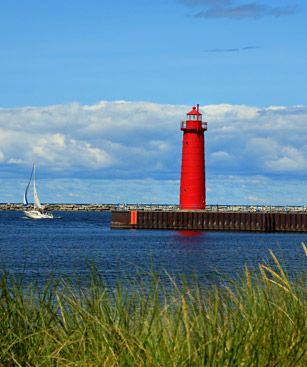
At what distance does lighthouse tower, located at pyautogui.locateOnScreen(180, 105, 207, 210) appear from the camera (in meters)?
61.4

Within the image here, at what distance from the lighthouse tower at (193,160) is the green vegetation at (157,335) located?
174ft

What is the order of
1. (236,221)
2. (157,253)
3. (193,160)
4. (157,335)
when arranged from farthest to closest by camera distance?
(236,221) < (193,160) < (157,253) < (157,335)

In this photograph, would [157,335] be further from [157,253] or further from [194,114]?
[194,114]

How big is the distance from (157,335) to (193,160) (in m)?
54.4

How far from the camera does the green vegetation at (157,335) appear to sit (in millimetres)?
6793

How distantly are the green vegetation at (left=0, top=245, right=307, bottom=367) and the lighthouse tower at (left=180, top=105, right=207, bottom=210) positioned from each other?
53.0 m

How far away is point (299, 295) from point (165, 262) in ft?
110

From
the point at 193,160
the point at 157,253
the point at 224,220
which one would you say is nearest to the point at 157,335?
the point at 157,253

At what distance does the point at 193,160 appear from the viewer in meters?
61.5

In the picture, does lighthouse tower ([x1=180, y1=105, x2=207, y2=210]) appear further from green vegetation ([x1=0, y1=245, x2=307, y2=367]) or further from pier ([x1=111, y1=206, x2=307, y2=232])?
green vegetation ([x1=0, y1=245, x2=307, y2=367])

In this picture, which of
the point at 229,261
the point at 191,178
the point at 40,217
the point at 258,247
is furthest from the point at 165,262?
the point at 40,217

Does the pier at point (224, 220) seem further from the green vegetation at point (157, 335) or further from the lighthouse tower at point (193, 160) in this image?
the green vegetation at point (157, 335)

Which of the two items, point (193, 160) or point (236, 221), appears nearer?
point (193, 160)

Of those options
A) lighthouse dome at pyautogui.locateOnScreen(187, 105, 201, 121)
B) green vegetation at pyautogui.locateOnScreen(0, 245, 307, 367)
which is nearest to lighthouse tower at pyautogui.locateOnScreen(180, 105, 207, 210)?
lighthouse dome at pyautogui.locateOnScreen(187, 105, 201, 121)
